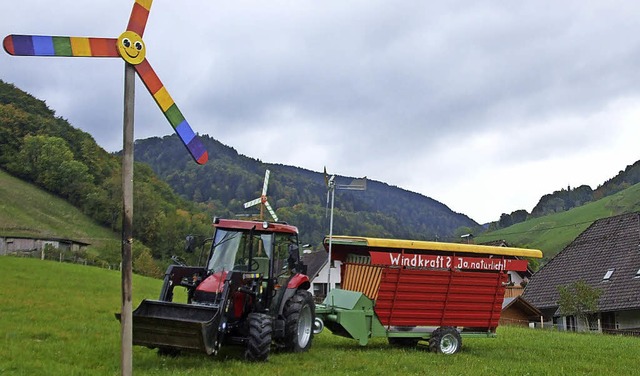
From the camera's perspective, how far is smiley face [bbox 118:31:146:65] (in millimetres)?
5930

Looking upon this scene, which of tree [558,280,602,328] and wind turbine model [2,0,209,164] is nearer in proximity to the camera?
wind turbine model [2,0,209,164]

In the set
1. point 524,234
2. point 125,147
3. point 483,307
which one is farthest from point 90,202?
point 524,234

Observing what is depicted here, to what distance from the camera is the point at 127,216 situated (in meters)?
5.97

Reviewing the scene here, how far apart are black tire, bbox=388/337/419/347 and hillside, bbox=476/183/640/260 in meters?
115

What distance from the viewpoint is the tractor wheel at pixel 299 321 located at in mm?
12094

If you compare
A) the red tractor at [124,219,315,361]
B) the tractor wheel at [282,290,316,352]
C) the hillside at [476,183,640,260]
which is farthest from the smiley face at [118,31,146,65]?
the hillside at [476,183,640,260]

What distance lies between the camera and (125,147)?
5934 millimetres

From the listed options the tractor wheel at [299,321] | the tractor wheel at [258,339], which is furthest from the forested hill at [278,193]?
the tractor wheel at [258,339]

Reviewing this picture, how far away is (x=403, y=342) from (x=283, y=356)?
465 centimetres

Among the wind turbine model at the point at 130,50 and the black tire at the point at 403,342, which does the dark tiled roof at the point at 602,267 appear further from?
the wind turbine model at the point at 130,50

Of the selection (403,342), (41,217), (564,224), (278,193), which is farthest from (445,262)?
(564,224)

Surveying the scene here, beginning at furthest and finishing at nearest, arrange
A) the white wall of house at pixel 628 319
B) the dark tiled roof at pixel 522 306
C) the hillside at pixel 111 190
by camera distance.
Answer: the hillside at pixel 111 190, the dark tiled roof at pixel 522 306, the white wall of house at pixel 628 319

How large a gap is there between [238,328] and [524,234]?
14776cm

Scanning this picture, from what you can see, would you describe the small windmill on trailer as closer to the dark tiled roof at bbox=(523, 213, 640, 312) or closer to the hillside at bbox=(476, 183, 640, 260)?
the dark tiled roof at bbox=(523, 213, 640, 312)
